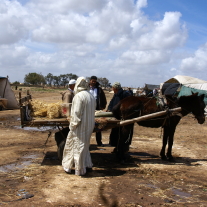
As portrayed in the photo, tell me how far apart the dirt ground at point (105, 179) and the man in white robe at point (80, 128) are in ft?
0.93

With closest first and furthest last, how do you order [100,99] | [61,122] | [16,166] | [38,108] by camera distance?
1. [61,122]
2. [16,166]
3. [38,108]
4. [100,99]

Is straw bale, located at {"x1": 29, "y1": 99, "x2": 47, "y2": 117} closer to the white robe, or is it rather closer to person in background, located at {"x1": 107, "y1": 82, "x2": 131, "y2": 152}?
the white robe

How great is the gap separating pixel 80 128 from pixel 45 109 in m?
1.58

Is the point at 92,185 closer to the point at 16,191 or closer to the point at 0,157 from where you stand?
the point at 16,191

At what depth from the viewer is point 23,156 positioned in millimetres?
7672

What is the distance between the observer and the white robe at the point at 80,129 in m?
5.94

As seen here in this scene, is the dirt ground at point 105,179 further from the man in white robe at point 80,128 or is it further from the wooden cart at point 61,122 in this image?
the wooden cart at point 61,122

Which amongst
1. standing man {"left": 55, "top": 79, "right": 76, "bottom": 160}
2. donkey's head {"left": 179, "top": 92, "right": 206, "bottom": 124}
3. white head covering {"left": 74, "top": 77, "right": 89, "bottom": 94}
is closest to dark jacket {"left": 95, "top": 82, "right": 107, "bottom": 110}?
standing man {"left": 55, "top": 79, "right": 76, "bottom": 160}

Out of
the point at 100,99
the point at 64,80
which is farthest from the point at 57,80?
the point at 100,99

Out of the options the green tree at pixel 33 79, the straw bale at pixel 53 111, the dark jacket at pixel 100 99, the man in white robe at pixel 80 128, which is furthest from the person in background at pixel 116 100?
the green tree at pixel 33 79

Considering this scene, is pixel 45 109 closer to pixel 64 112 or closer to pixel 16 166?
pixel 64 112

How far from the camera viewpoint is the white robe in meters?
5.94

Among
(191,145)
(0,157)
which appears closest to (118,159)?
(0,157)

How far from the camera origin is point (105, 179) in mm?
5918
